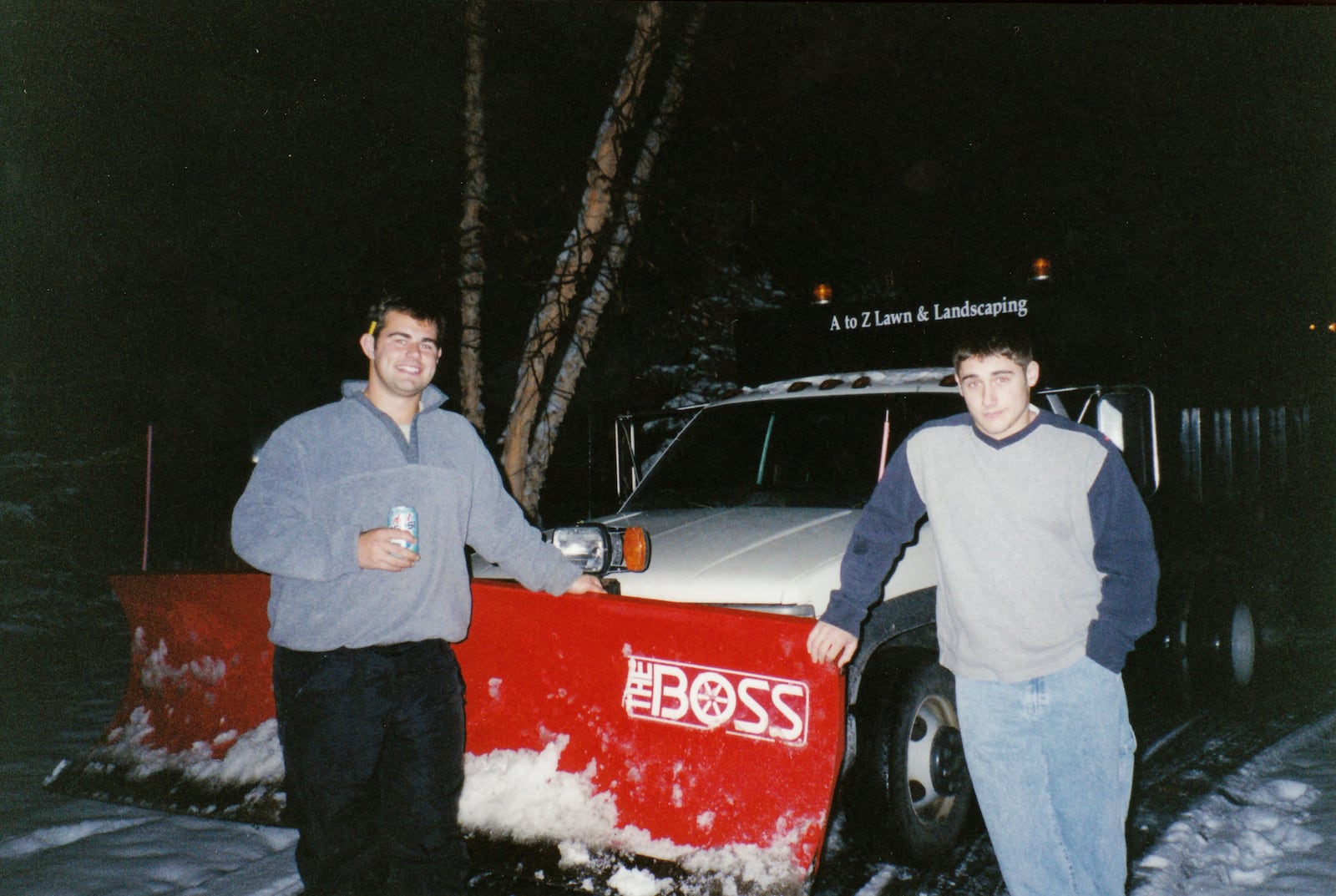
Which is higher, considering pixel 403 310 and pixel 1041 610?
pixel 403 310

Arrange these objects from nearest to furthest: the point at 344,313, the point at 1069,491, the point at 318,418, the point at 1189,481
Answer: the point at 1069,491, the point at 318,418, the point at 1189,481, the point at 344,313

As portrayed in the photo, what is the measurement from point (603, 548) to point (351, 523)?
3.57 feet

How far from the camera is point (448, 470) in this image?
119 inches

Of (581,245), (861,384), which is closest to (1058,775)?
(861,384)

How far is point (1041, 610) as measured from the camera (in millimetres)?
2672

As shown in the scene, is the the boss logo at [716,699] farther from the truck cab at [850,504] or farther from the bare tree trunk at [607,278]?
the bare tree trunk at [607,278]

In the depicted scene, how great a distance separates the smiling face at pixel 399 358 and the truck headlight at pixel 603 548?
3.03 feet

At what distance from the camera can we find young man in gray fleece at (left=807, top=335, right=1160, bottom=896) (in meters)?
2.62

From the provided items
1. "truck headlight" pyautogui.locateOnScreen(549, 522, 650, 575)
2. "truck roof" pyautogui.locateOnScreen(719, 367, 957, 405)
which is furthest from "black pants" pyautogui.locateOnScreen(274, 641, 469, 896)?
"truck roof" pyautogui.locateOnScreen(719, 367, 957, 405)

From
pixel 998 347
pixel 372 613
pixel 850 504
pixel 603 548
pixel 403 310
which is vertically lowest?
pixel 372 613

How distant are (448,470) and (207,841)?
94.6 inches

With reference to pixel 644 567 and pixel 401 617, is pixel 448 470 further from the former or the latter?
pixel 644 567

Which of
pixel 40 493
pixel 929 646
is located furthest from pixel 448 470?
pixel 40 493

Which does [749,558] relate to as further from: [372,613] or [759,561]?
[372,613]
